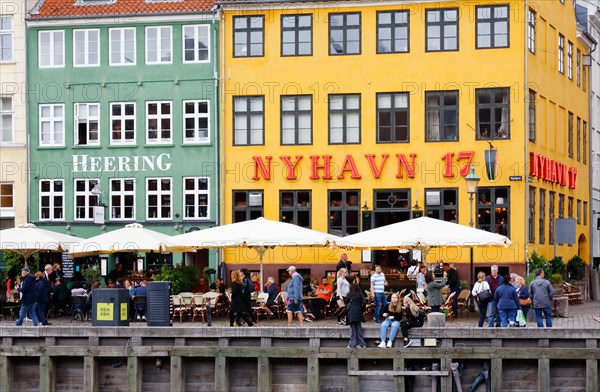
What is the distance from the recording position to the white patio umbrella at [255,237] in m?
40.9

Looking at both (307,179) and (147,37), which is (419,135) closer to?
(307,179)

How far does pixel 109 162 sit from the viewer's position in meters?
56.3

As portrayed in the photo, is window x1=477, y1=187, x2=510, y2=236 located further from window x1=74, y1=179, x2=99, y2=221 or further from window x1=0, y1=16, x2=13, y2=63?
window x1=0, y1=16, x2=13, y2=63

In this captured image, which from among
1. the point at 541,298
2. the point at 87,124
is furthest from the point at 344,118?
the point at 541,298

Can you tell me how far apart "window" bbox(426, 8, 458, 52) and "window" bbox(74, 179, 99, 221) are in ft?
47.6

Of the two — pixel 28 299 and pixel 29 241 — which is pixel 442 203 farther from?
pixel 28 299

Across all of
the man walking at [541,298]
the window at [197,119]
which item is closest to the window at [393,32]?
the window at [197,119]

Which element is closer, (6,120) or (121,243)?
(121,243)

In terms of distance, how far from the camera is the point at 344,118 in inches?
2133

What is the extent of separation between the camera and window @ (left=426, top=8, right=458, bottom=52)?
53375mm

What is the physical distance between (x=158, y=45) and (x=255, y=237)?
56.1 feet

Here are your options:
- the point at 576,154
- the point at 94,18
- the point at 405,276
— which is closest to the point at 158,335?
the point at 405,276

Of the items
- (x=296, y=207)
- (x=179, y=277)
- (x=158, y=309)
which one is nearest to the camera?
(x=158, y=309)

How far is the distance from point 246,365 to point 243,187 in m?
22.1
